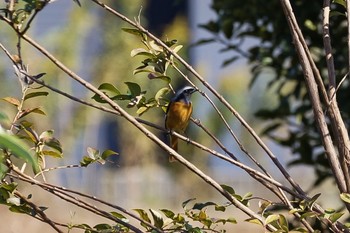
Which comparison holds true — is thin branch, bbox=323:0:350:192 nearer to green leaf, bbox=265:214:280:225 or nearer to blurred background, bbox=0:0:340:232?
green leaf, bbox=265:214:280:225

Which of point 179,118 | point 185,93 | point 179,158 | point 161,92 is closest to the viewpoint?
point 179,158

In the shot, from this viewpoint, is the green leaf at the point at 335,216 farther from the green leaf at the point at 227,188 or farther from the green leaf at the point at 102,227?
the green leaf at the point at 102,227

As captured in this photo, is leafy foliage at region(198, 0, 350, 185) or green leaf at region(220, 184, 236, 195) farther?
leafy foliage at region(198, 0, 350, 185)

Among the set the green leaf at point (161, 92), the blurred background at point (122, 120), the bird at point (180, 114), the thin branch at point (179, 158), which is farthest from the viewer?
the blurred background at point (122, 120)

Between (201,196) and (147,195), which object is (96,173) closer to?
(147,195)

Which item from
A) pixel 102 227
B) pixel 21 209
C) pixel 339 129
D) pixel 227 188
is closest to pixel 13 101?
pixel 21 209

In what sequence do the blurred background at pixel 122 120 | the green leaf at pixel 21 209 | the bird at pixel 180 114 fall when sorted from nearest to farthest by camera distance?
the green leaf at pixel 21 209, the bird at pixel 180 114, the blurred background at pixel 122 120

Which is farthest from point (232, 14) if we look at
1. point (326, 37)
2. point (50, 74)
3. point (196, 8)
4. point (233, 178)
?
point (196, 8)

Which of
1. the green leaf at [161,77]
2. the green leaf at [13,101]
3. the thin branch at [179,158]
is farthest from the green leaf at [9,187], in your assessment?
the green leaf at [161,77]

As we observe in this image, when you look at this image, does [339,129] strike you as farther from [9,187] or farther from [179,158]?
[9,187]

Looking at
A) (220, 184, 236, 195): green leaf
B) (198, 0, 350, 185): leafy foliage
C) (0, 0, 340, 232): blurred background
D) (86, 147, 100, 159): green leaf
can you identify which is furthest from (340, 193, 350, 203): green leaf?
→ (0, 0, 340, 232): blurred background

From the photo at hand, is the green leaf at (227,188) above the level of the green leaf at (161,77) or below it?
below

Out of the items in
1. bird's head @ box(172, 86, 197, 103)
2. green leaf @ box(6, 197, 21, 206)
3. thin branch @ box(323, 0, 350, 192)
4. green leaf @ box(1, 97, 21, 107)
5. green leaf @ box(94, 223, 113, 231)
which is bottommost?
green leaf @ box(94, 223, 113, 231)

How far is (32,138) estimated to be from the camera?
6.75 ft
